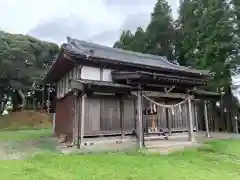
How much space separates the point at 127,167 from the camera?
248 inches

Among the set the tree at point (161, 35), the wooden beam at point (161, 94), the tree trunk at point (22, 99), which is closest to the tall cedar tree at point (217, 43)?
the wooden beam at point (161, 94)

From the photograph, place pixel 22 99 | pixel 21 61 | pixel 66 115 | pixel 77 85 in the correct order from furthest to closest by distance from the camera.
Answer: pixel 22 99, pixel 21 61, pixel 66 115, pixel 77 85

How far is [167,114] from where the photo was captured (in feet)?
42.8

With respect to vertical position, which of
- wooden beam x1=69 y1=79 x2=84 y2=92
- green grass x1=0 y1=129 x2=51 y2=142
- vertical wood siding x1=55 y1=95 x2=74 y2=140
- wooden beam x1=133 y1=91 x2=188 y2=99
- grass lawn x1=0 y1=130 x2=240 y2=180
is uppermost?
wooden beam x1=69 y1=79 x2=84 y2=92

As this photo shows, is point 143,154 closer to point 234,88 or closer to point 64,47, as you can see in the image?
point 64,47

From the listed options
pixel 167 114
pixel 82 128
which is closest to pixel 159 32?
pixel 167 114

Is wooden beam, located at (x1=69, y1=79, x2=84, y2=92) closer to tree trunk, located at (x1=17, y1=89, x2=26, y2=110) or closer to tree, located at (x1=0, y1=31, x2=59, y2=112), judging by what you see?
tree, located at (x1=0, y1=31, x2=59, y2=112)

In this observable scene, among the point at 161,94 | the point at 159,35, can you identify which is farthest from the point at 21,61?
the point at 161,94

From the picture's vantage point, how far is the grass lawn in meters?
5.37

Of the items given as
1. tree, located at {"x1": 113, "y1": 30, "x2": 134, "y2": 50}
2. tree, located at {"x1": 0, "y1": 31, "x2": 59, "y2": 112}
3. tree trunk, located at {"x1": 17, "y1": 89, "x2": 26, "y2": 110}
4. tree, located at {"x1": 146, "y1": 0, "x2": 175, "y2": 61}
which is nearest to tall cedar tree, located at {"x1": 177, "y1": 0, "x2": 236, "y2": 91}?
tree, located at {"x1": 146, "y1": 0, "x2": 175, "y2": 61}

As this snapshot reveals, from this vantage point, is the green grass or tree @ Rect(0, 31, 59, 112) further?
tree @ Rect(0, 31, 59, 112)

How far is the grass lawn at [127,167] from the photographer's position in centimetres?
537

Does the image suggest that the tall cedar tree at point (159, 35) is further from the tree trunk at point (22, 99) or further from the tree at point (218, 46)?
the tree trunk at point (22, 99)

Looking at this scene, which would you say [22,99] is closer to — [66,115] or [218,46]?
[66,115]
